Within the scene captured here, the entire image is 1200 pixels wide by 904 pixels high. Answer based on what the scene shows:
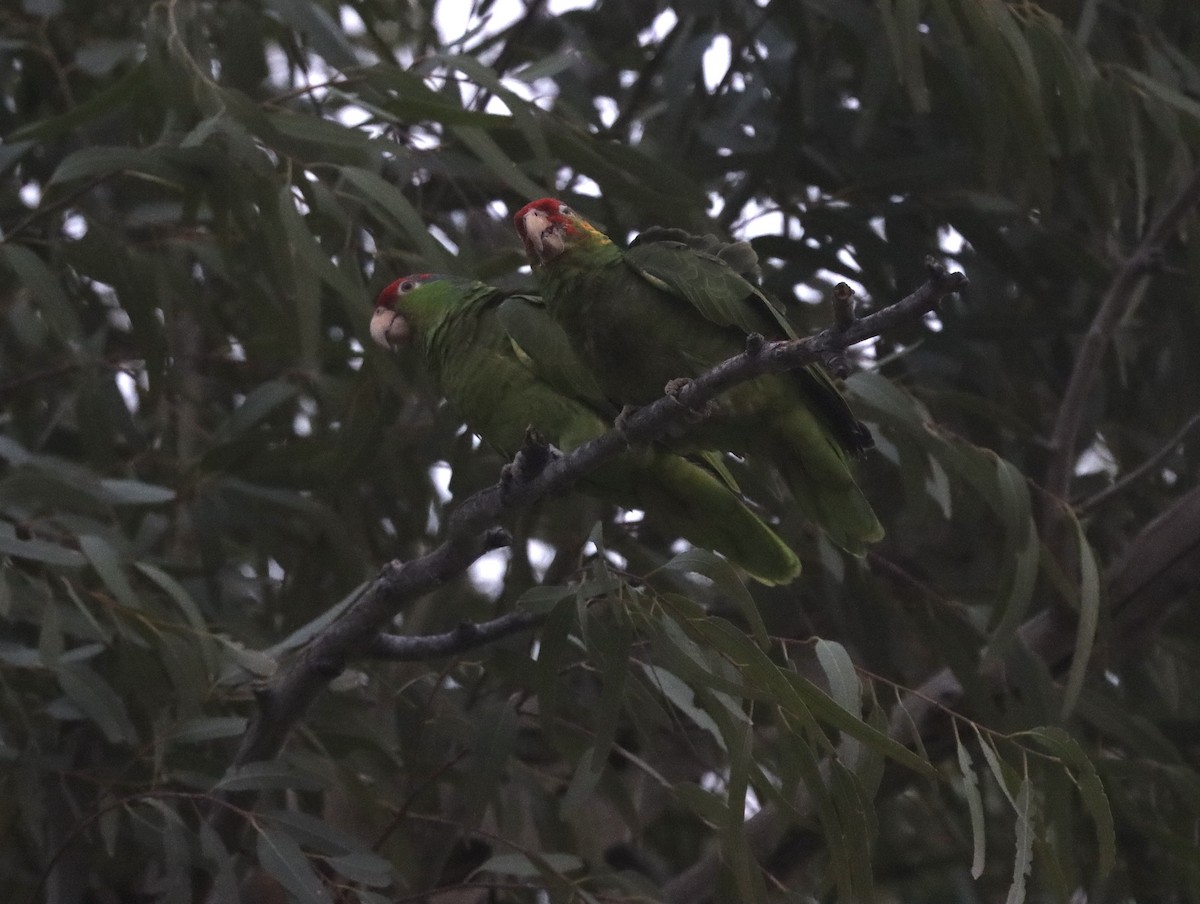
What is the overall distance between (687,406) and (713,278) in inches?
15.0

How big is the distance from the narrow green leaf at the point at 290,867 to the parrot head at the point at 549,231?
86cm

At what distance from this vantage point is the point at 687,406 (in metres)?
1.55

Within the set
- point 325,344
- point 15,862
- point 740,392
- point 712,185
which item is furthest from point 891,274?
point 15,862

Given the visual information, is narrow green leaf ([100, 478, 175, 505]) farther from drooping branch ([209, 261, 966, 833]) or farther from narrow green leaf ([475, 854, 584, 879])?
narrow green leaf ([475, 854, 584, 879])

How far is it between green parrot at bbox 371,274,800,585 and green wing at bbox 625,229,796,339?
0.21 meters

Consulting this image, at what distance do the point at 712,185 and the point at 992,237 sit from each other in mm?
684

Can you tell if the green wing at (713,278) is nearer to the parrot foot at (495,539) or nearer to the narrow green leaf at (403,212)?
the narrow green leaf at (403,212)

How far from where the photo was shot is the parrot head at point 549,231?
2.00m

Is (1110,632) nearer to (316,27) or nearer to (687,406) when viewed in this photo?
(687,406)

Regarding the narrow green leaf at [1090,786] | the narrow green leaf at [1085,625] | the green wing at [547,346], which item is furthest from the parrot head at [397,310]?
the narrow green leaf at [1090,786]

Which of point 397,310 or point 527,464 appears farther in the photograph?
point 397,310

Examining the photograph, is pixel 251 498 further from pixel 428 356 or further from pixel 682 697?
pixel 682 697

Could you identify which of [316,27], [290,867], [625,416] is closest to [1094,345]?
[625,416]

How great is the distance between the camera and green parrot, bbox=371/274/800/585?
2.05 metres
